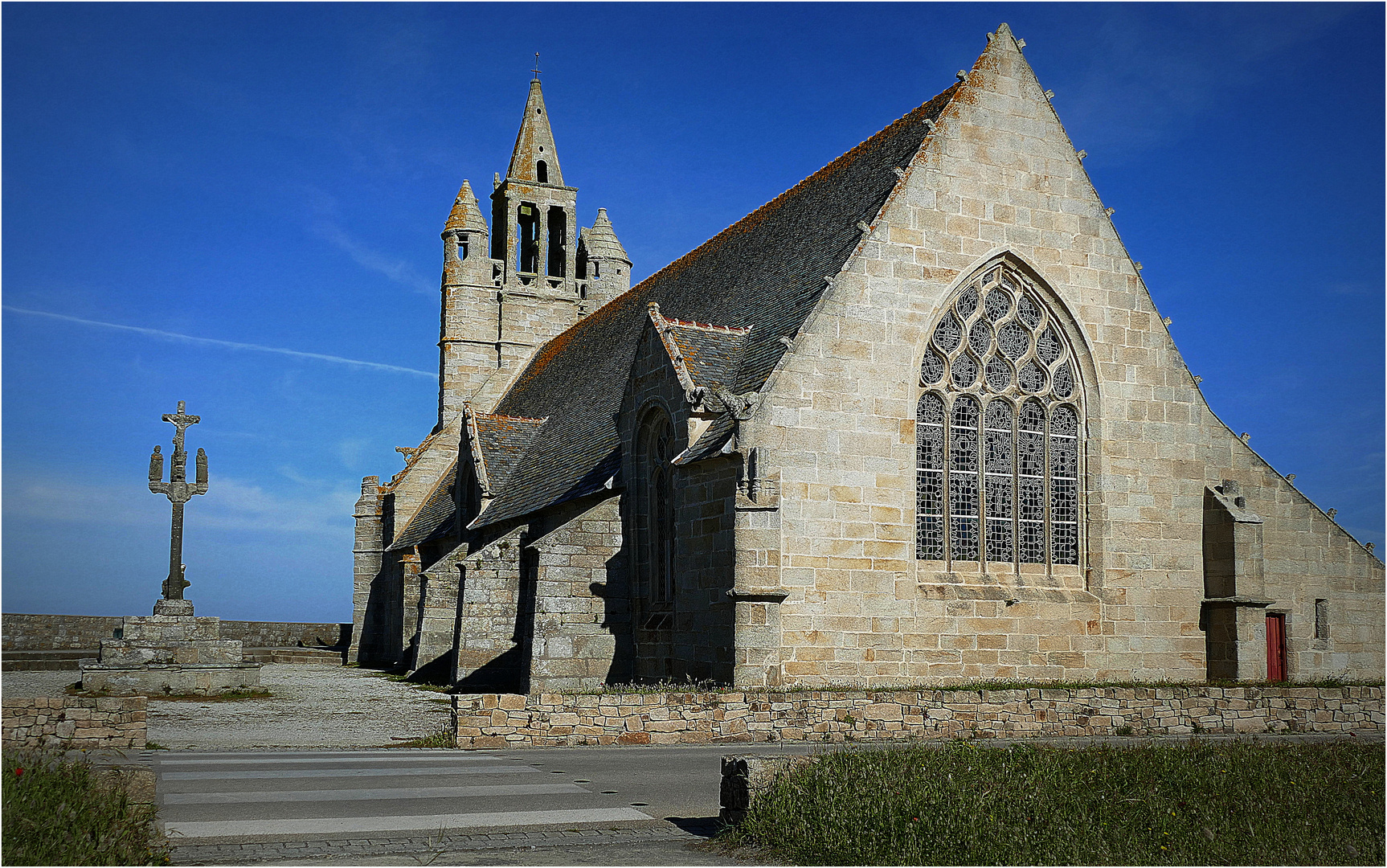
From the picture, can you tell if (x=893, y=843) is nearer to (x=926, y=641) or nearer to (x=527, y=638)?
(x=926, y=641)

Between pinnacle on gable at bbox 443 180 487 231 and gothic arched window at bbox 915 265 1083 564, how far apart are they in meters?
24.6

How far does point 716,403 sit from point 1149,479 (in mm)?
7705

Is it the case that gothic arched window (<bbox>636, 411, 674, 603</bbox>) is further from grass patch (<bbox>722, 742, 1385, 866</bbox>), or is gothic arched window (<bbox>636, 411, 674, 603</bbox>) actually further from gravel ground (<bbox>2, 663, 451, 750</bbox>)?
grass patch (<bbox>722, 742, 1385, 866</bbox>)

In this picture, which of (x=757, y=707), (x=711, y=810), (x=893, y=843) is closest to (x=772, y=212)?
(x=757, y=707)

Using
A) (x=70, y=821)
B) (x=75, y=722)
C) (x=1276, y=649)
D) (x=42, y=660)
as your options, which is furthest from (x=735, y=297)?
(x=42, y=660)

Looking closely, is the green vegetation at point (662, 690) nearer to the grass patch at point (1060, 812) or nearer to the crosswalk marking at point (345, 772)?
the crosswalk marking at point (345, 772)

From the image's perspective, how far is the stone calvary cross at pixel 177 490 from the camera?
22.2 meters

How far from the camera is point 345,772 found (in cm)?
1079

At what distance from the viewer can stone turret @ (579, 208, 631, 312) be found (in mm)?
40562

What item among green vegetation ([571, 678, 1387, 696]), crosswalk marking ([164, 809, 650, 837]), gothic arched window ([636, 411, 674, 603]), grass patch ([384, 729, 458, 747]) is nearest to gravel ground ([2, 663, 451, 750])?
grass patch ([384, 729, 458, 747])

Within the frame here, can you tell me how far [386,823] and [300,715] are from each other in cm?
1094

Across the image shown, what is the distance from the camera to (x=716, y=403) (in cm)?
1769

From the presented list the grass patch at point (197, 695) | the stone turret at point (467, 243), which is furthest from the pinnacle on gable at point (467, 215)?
the grass patch at point (197, 695)

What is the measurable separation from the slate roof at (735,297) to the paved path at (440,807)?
7.82 metres
